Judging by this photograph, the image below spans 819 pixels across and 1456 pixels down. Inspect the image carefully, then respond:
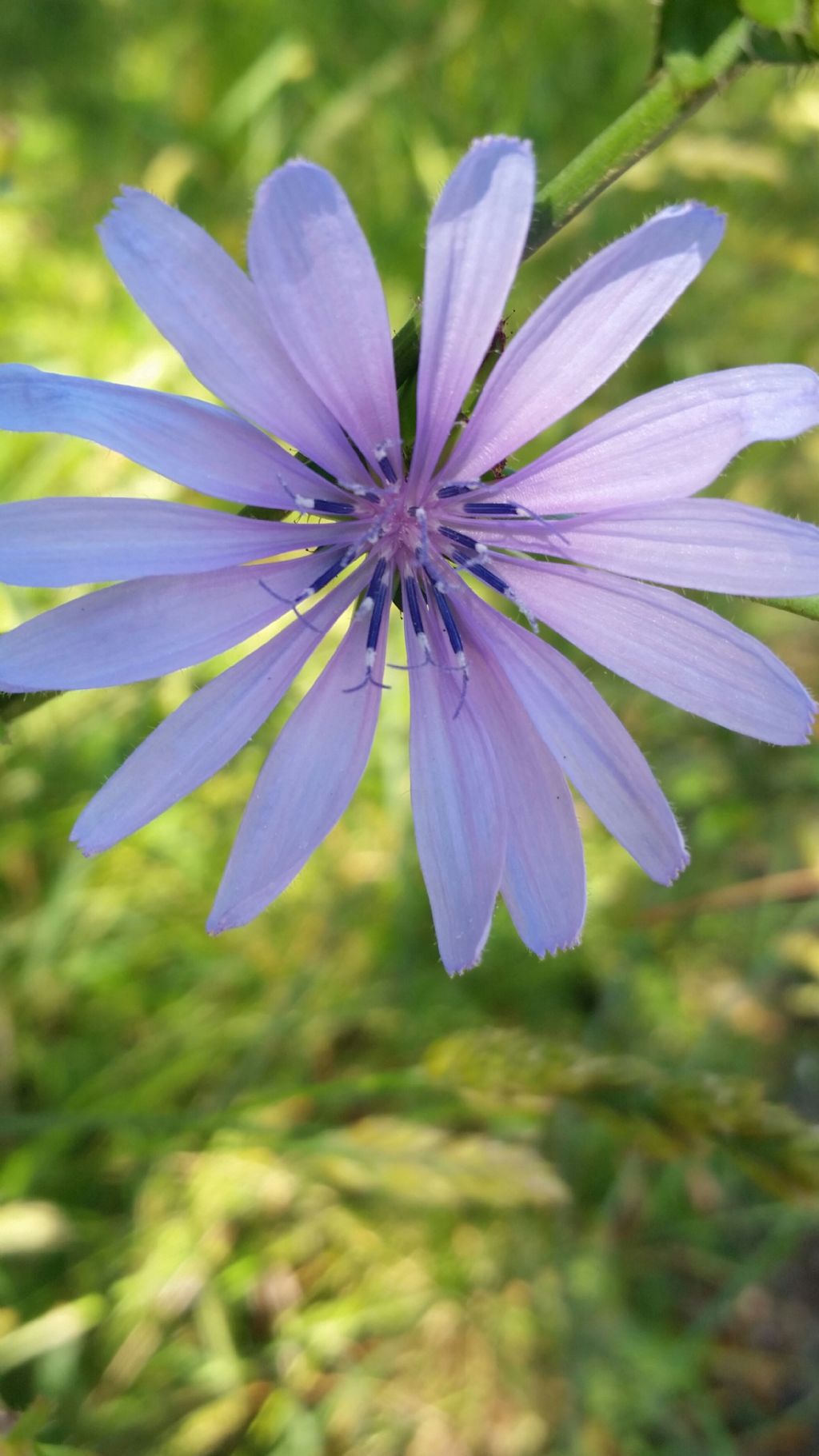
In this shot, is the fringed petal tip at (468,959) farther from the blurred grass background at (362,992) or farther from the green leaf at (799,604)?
the blurred grass background at (362,992)

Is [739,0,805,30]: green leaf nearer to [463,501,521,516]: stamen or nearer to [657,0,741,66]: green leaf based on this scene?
[657,0,741,66]: green leaf

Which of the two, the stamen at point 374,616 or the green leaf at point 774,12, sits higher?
the green leaf at point 774,12

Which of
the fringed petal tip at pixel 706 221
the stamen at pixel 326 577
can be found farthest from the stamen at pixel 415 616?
the fringed petal tip at pixel 706 221

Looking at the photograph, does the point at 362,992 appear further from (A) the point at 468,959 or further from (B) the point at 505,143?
(B) the point at 505,143

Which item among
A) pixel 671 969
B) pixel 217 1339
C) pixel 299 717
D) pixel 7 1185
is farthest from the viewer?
pixel 671 969

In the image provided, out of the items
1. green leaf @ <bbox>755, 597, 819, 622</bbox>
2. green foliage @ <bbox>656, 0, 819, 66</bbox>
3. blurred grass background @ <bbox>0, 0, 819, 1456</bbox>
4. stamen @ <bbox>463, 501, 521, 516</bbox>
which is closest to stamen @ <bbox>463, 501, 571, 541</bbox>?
stamen @ <bbox>463, 501, 521, 516</bbox>

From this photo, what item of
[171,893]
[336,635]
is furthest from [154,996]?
[336,635]

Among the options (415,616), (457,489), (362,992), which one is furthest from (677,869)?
(362,992)

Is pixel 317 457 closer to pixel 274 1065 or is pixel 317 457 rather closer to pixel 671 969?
pixel 274 1065
